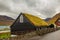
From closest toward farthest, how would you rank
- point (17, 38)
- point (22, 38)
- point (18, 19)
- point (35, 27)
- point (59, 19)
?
point (17, 38) → point (22, 38) → point (35, 27) → point (18, 19) → point (59, 19)

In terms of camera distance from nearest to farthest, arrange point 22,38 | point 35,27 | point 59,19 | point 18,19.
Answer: point 22,38 < point 35,27 < point 18,19 < point 59,19

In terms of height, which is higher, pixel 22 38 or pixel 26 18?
pixel 26 18

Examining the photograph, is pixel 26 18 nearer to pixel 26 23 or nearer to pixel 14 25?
pixel 26 23

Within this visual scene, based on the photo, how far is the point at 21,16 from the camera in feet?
147

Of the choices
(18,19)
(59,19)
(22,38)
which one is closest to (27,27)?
(18,19)

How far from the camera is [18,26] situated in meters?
44.9

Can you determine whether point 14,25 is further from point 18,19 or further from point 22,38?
point 22,38

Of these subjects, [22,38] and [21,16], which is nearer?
[22,38]

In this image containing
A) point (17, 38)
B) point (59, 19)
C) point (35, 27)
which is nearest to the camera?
point (17, 38)

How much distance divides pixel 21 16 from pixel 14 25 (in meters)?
3.51

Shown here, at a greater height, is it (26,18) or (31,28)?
(26,18)

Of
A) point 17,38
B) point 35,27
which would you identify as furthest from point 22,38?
point 35,27

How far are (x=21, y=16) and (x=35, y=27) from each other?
5382mm

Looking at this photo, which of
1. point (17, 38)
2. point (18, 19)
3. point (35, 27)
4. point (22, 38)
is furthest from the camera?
point (18, 19)
